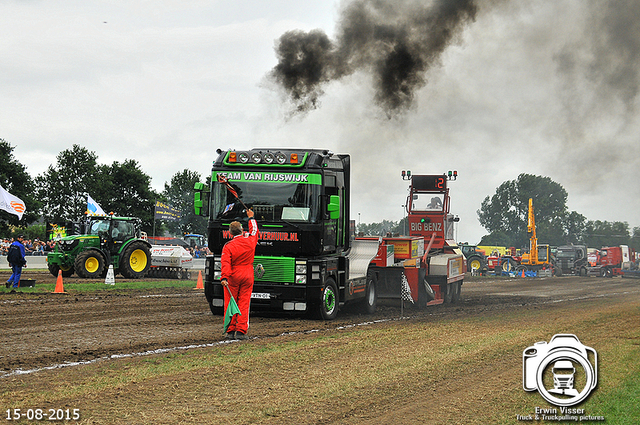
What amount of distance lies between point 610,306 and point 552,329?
7.58 meters

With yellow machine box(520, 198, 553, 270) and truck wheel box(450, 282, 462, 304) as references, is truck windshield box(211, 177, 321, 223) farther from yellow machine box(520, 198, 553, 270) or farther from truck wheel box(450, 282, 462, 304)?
yellow machine box(520, 198, 553, 270)

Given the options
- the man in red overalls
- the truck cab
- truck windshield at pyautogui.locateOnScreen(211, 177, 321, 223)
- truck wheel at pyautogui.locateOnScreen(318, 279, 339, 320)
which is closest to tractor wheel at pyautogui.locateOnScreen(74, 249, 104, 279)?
the truck cab

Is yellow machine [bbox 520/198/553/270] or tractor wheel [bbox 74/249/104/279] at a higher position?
yellow machine [bbox 520/198/553/270]

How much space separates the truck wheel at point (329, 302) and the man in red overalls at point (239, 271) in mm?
2822

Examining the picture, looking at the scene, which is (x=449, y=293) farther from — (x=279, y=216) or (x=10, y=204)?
(x=10, y=204)

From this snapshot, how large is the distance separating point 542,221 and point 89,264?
352ft

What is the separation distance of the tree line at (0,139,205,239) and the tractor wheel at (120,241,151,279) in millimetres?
22526

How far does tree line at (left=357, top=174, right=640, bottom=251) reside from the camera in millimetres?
121125

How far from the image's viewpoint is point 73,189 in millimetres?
54781

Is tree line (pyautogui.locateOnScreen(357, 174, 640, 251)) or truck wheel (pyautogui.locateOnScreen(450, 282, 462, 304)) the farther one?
tree line (pyautogui.locateOnScreen(357, 174, 640, 251))

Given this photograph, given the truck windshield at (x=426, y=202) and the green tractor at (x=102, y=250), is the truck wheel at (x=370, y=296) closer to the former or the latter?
the truck windshield at (x=426, y=202)

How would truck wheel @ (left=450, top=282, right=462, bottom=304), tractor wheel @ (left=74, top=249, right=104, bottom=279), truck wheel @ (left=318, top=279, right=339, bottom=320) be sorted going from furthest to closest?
1. tractor wheel @ (left=74, top=249, right=104, bottom=279)
2. truck wheel @ (left=450, top=282, right=462, bottom=304)
3. truck wheel @ (left=318, top=279, right=339, bottom=320)

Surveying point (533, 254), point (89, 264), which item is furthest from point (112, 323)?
point (533, 254)

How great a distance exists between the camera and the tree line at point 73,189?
48875 millimetres
